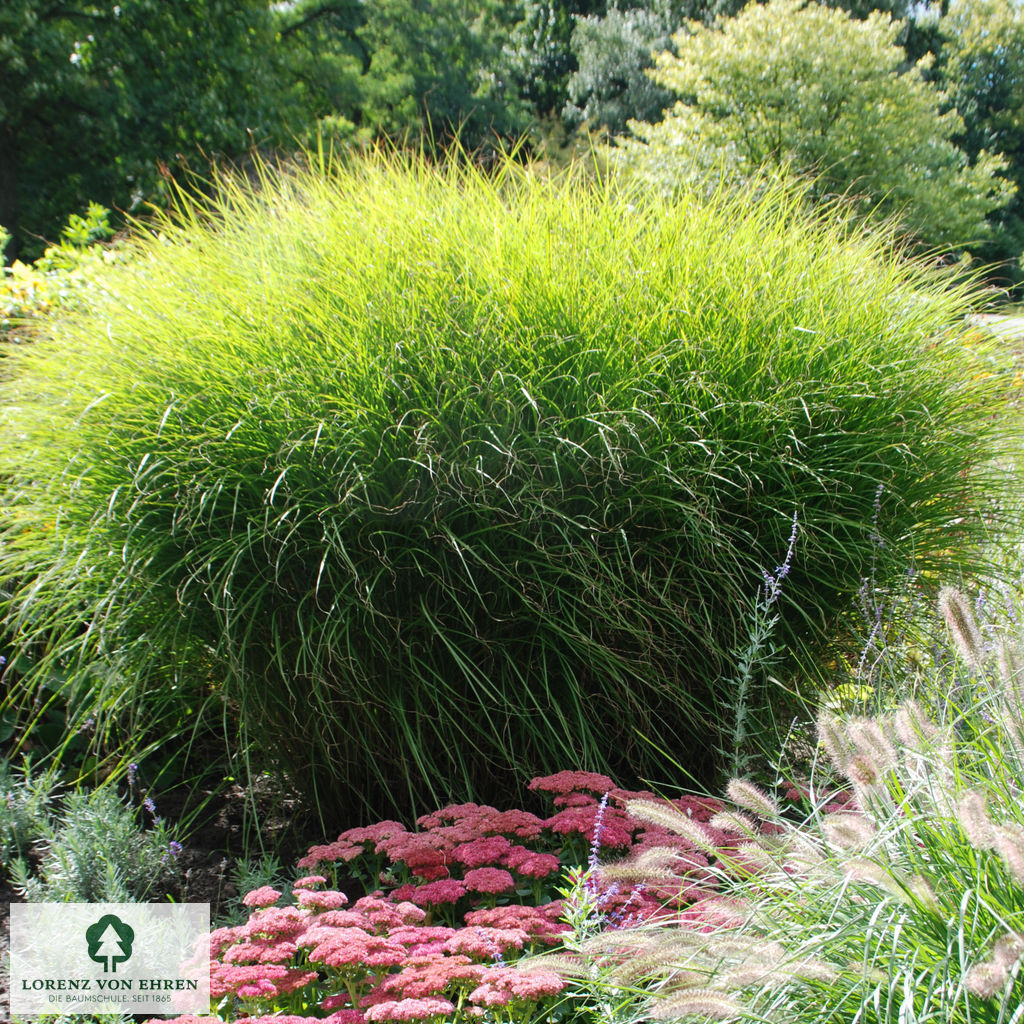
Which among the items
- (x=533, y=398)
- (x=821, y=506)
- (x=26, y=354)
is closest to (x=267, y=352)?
A: (x=533, y=398)

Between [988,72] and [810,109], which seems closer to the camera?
[810,109]

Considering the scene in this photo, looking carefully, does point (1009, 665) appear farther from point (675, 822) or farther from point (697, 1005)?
point (697, 1005)

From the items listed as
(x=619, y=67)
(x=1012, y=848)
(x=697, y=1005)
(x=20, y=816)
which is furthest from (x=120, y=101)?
(x=1012, y=848)

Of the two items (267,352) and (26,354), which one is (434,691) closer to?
(267,352)

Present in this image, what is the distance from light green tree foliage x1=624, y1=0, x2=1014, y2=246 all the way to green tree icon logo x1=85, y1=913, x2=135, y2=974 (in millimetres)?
11757

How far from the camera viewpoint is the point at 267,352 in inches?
108

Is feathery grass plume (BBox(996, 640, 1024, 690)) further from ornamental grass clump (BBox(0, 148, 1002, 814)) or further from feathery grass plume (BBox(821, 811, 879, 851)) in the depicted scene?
ornamental grass clump (BBox(0, 148, 1002, 814))

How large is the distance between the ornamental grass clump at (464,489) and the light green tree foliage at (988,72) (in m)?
30.7

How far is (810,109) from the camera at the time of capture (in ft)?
42.0

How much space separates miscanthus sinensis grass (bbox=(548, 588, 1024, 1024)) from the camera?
3.83 ft

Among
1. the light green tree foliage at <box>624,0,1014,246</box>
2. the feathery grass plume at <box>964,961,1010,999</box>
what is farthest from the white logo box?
the light green tree foliage at <box>624,0,1014,246</box>

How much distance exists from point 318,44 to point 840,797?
24641 mm

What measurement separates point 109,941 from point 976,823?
183 cm

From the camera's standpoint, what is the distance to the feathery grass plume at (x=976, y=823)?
107cm
